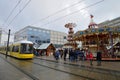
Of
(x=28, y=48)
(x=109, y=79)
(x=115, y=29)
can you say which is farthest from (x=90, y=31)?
(x=109, y=79)

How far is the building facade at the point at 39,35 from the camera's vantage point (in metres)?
75.9

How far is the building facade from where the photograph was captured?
75.9m

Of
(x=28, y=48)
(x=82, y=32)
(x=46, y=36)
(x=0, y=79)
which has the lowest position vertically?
(x=0, y=79)

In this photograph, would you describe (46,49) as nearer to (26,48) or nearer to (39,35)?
(26,48)

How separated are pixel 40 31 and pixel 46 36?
5.80 m

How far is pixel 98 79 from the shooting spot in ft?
27.8

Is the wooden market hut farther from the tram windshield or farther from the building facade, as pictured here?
the building facade

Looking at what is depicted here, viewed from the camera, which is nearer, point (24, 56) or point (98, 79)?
point (98, 79)

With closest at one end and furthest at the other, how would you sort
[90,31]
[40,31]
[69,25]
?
1. [90,31]
2. [69,25]
3. [40,31]

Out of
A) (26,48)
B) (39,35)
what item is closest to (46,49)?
(26,48)

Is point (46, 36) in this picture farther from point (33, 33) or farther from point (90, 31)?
point (90, 31)

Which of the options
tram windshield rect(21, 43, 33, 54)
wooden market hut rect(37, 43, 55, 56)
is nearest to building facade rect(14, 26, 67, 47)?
wooden market hut rect(37, 43, 55, 56)

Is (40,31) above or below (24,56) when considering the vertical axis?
above

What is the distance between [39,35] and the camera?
271 ft
